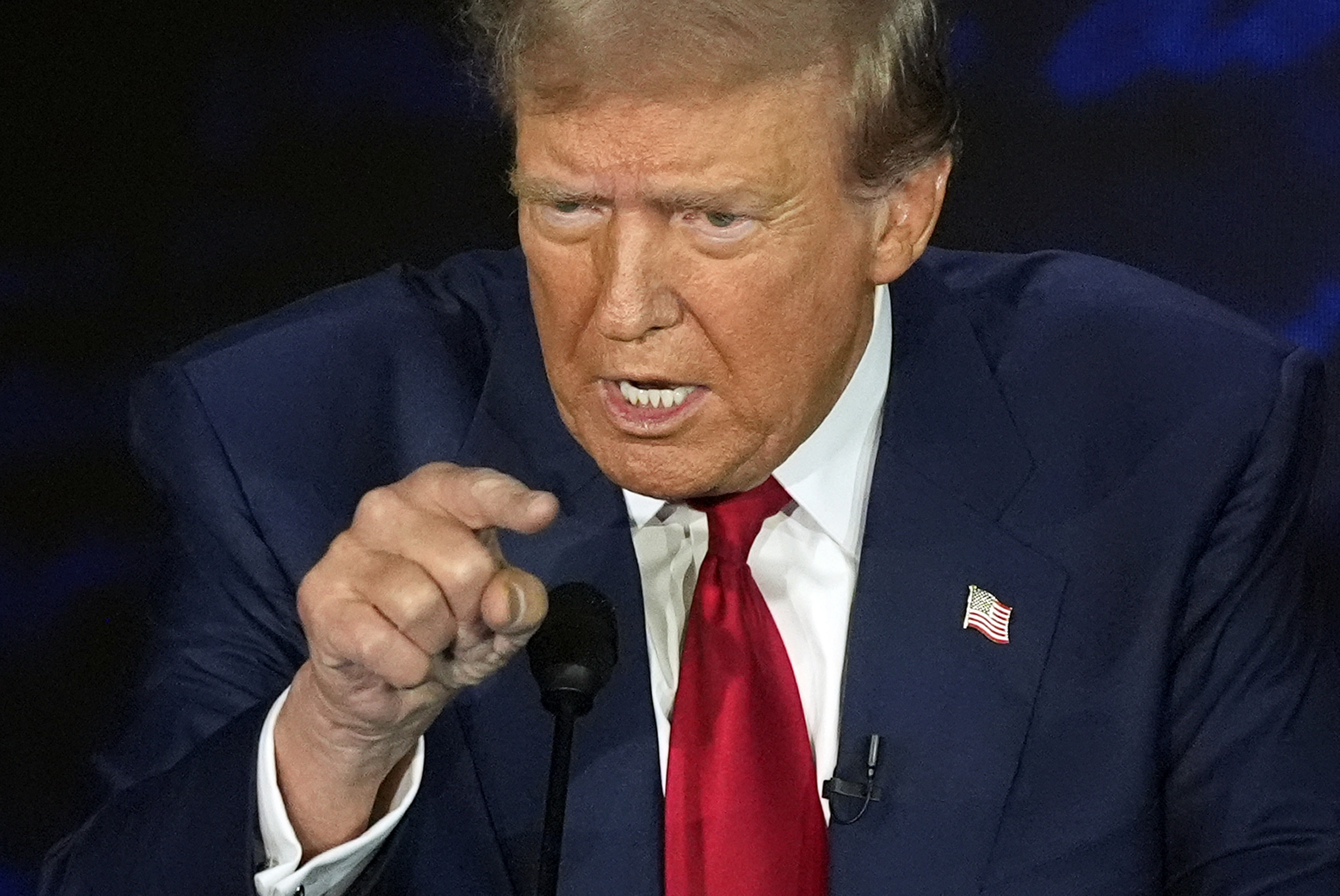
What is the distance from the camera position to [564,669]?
1555mm

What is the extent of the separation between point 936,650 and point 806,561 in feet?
0.53

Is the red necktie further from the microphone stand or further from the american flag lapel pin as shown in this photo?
the microphone stand

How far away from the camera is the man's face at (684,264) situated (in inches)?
67.2

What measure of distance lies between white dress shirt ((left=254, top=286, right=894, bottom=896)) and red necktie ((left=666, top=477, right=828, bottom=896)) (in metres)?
0.04

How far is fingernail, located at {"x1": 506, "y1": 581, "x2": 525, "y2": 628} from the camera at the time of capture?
58.4 inches

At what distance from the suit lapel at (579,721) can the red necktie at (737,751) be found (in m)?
0.03

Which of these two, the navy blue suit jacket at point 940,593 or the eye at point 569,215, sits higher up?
the eye at point 569,215

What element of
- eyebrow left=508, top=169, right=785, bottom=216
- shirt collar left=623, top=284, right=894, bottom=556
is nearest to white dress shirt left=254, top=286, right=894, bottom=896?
shirt collar left=623, top=284, right=894, bottom=556

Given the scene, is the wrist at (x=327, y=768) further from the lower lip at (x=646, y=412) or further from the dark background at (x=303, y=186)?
the dark background at (x=303, y=186)

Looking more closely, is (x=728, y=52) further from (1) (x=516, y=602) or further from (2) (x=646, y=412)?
(1) (x=516, y=602)

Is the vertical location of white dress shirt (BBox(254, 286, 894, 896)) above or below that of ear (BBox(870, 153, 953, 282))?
Result: below

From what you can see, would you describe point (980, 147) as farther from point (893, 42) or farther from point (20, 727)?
point (20, 727)

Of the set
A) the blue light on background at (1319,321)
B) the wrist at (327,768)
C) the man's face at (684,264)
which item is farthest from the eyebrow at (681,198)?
the blue light on background at (1319,321)

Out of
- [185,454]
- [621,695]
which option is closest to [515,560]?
[621,695]
